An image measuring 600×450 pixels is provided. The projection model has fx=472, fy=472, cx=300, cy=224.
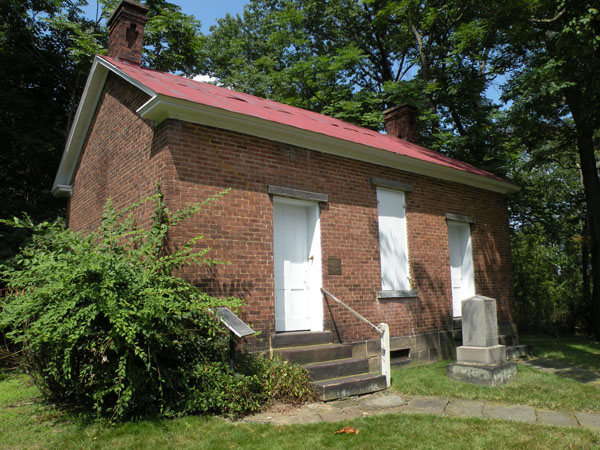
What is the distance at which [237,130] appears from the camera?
7.84 meters

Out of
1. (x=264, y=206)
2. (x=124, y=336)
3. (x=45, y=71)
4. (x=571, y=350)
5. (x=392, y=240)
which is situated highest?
(x=45, y=71)

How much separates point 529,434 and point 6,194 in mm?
19160

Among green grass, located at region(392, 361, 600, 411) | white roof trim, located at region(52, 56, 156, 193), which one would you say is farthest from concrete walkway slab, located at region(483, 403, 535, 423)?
white roof trim, located at region(52, 56, 156, 193)

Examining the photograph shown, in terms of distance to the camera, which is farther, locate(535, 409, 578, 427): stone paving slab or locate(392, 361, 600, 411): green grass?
locate(392, 361, 600, 411): green grass

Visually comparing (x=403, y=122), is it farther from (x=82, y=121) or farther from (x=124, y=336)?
(x=124, y=336)

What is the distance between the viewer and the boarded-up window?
985 centimetres

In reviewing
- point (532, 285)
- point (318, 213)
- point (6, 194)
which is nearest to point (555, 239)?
point (532, 285)

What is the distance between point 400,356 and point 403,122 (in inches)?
335

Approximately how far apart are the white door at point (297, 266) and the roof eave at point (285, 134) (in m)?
1.17

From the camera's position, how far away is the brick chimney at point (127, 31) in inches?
417

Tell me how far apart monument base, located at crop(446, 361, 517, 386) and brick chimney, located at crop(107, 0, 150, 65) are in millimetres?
9334

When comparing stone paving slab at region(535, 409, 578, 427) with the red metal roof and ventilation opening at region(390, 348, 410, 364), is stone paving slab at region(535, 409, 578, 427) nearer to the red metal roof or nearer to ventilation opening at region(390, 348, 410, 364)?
ventilation opening at region(390, 348, 410, 364)

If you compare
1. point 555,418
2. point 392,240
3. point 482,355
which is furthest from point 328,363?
point 392,240

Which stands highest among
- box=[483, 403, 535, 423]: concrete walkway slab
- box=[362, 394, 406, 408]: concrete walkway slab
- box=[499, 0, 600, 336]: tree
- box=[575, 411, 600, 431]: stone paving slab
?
box=[499, 0, 600, 336]: tree
